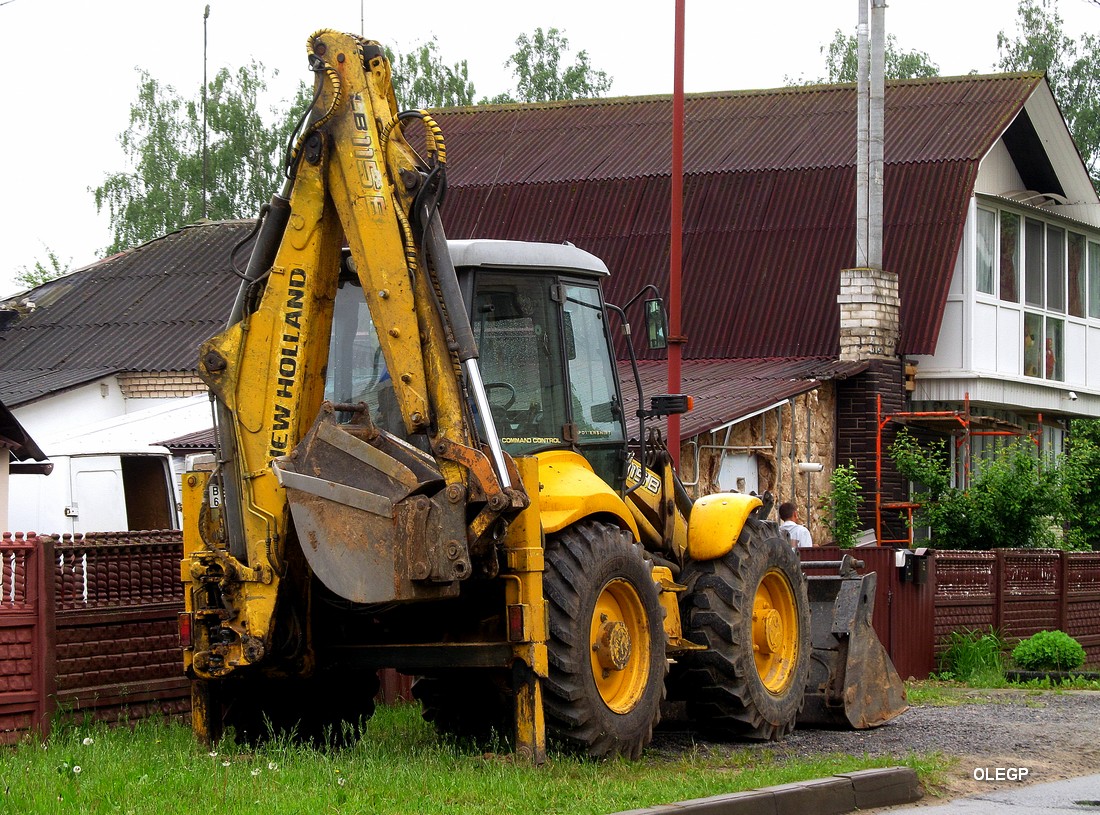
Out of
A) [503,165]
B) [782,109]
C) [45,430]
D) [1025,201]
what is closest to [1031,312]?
[1025,201]

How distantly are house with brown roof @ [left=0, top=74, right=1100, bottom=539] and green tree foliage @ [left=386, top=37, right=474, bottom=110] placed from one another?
22161 millimetres

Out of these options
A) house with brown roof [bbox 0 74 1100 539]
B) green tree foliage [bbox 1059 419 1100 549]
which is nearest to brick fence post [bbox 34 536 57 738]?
house with brown roof [bbox 0 74 1100 539]

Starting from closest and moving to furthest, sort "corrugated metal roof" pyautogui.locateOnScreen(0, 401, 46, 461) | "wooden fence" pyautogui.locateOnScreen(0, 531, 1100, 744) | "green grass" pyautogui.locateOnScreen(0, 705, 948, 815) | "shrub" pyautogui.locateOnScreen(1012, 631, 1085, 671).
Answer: "green grass" pyautogui.locateOnScreen(0, 705, 948, 815)
"wooden fence" pyautogui.locateOnScreen(0, 531, 1100, 744)
"shrub" pyautogui.locateOnScreen(1012, 631, 1085, 671)
"corrugated metal roof" pyautogui.locateOnScreen(0, 401, 46, 461)

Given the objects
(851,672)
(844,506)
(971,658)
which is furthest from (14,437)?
(851,672)

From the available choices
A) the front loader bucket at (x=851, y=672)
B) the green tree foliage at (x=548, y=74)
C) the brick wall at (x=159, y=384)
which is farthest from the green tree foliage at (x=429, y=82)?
the front loader bucket at (x=851, y=672)

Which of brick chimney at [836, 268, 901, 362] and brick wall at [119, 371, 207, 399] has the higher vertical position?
brick chimney at [836, 268, 901, 362]

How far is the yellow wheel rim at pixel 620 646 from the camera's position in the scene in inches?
396

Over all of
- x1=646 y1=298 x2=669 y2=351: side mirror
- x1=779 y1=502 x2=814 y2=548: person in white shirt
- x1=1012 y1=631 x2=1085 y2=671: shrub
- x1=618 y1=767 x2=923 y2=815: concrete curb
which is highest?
x1=646 y1=298 x2=669 y2=351: side mirror

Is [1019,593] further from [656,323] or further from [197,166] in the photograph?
[197,166]

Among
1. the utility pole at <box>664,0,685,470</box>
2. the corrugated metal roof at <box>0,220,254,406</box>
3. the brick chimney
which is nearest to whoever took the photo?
the utility pole at <box>664,0,685,470</box>

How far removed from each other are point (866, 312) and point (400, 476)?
1753cm

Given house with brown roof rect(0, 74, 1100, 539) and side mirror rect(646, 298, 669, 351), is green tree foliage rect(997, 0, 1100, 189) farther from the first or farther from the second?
side mirror rect(646, 298, 669, 351)

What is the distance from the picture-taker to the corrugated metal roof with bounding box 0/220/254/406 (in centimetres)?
2975

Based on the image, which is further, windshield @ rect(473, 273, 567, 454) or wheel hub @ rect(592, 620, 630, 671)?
windshield @ rect(473, 273, 567, 454)
